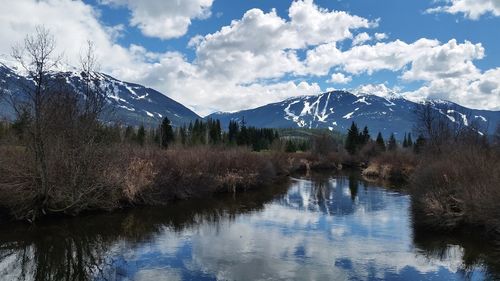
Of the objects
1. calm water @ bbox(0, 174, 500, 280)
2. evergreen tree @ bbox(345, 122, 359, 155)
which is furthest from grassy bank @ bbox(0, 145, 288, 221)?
evergreen tree @ bbox(345, 122, 359, 155)

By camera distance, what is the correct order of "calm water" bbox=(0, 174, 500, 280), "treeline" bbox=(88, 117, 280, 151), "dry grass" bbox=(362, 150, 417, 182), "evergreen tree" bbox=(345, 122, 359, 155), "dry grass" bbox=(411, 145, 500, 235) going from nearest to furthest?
"calm water" bbox=(0, 174, 500, 280) → "dry grass" bbox=(411, 145, 500, 235) → "dry grass" bbox=(362, 150, 417, 182) → "treeline" bbox=(88, 117, 280, 151) → "evergreen tree" bbox=(345, 122, 359, 155)

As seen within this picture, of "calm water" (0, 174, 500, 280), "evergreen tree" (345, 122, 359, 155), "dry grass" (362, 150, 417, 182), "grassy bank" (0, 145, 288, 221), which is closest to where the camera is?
"calm water" (0, 174, 500, 280)

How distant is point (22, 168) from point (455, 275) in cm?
2016

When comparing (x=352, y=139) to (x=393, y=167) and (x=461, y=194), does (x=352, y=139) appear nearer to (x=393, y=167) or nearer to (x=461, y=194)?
(x=393, y=167)

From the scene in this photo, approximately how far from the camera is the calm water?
14898 millimetres

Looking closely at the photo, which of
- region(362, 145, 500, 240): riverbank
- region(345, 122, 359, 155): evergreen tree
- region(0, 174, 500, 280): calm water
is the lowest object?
region(0, 174, 500, 280): calm water

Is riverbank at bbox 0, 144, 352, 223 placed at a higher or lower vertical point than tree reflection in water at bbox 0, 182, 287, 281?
higher

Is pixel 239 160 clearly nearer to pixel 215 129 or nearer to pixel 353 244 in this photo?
pixel 353 244

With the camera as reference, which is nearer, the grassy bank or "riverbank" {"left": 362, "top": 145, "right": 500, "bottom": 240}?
"riverbank" {"left": 362, "top": 145, "right": 500, "bottom": 240}

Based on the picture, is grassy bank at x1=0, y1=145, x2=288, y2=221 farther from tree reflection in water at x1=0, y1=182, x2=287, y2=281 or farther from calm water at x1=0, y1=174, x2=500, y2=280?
calm water at x1=0, y1=174, x2=500, y2=280

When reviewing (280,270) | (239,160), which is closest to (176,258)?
(280,270)

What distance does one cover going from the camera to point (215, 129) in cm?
11306

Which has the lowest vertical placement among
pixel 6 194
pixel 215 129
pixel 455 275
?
pixel 455 275

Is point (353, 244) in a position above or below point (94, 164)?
below
